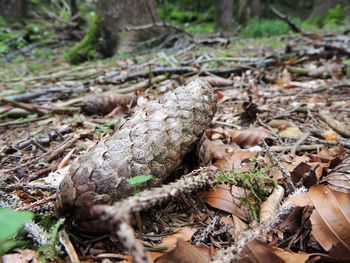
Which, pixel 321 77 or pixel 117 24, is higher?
pixel 117 24

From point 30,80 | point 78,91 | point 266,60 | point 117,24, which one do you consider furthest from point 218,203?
point 117,24

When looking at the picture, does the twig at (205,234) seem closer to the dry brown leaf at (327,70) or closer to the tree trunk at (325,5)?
the dry brown leaf at (327,70)

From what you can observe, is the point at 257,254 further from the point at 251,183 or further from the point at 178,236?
the point at 251,183

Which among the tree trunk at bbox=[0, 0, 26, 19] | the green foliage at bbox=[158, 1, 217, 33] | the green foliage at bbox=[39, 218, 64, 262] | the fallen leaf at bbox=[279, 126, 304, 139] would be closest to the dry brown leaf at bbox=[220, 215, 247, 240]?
the green foliage at bbox=[39, 218, 64, 262]

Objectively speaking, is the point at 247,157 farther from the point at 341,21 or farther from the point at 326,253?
the point at 341,21

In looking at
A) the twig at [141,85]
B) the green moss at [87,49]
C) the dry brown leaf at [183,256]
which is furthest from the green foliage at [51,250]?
the green moss at [87,49]

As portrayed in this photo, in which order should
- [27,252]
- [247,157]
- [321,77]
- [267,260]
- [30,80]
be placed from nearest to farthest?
1. [267,260]
2. [27,252]
3. [247,157]
4. [321,77]
5. [30,80]
